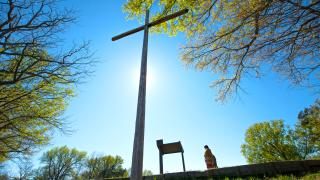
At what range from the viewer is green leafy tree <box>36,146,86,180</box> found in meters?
48.8

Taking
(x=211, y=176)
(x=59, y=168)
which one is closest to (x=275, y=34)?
(x=211, y=176)

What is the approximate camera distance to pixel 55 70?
800 cm

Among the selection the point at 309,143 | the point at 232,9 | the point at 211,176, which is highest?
the point at 232,9

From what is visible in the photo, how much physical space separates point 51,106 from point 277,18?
10.4 meters

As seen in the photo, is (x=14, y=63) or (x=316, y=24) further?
(x=14, y=63)

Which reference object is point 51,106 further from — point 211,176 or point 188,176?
point 211,176

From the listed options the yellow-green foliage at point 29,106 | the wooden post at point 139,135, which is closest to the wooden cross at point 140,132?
the wooden post at point 139,135

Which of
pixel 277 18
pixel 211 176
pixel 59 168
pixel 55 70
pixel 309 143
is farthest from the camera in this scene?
pixel 59 168

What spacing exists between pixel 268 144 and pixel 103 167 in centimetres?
4491

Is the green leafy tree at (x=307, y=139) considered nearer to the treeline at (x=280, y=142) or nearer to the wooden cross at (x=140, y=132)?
the treeline at (x=280, y=142)

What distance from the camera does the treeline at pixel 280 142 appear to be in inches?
1153

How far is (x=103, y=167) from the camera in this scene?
55000 mm

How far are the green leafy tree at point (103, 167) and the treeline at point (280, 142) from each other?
34.1 metres

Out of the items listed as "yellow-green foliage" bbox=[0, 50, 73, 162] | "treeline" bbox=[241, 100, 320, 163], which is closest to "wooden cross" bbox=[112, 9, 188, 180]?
"yellow-green foliage" bbox=[0, 50, 73, 162]
